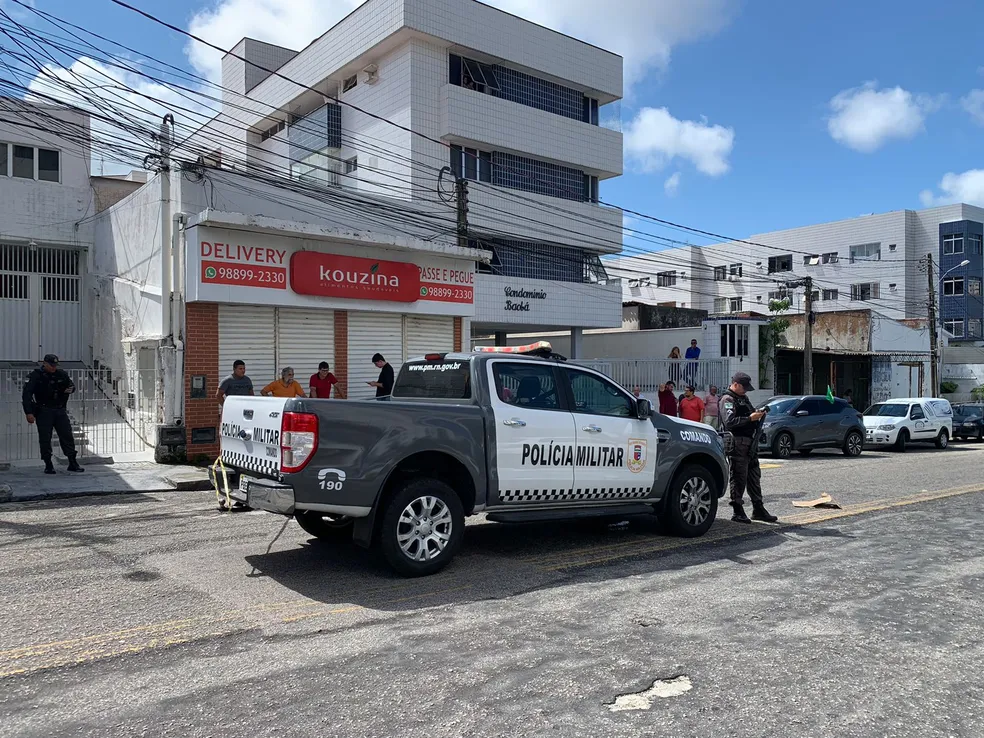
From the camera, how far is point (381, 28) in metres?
28.0

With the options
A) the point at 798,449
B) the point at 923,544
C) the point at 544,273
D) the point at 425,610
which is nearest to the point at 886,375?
the point at 544,273

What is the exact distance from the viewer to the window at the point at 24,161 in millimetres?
21062

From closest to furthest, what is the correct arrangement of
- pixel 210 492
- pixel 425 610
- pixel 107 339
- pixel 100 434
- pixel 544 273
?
pixel 425 610, pixel 210 492, pixel 100 434, pixel 107 339, pixel 544 273

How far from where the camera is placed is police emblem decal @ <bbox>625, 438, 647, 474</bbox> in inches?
310

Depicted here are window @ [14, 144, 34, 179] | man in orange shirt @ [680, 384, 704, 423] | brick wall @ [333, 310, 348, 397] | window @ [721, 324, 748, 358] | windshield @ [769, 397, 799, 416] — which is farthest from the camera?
window @ [721, 324, 748, 358]

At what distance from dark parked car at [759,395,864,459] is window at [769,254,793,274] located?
135ft

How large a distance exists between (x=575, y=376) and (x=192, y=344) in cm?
923

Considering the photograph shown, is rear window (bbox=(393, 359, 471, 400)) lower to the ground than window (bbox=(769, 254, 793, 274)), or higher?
lower

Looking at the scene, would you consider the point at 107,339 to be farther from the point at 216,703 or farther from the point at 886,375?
the point at 886,375

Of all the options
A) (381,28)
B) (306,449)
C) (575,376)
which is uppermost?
(381,28)

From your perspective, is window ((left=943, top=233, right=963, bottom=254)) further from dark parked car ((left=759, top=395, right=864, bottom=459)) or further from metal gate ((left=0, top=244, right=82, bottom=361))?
metal gate ((left=0, top=244, right=82, bottom=361))

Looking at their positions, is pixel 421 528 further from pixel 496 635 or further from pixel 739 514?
pixel 739 514

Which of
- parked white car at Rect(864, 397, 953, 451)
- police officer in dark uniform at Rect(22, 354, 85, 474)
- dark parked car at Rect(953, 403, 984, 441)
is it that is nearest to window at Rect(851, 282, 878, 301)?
dark parked car at Rect(953, 403, 984, 441)

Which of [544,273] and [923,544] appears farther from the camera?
[544,273]
